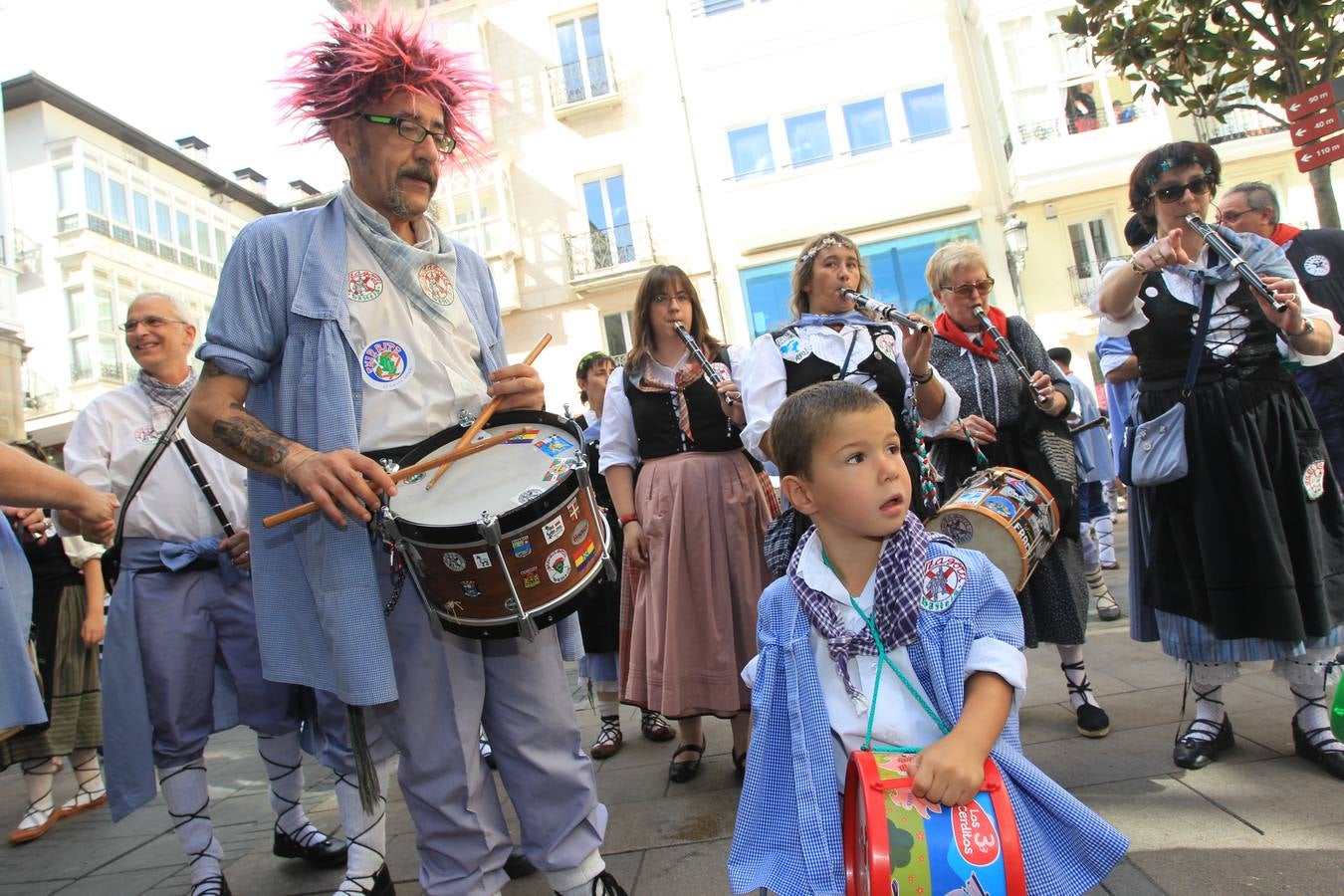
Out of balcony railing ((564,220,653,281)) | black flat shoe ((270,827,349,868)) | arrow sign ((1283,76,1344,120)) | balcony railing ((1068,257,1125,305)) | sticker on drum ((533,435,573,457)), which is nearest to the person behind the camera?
sticker on drum ((533,435,573,457))

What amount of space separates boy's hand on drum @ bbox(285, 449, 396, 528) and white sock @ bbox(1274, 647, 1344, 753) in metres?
2.95

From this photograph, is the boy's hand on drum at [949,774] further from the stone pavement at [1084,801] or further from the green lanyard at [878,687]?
the stone pavement at [1084,801]

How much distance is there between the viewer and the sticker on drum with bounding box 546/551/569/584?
2145 millimetres

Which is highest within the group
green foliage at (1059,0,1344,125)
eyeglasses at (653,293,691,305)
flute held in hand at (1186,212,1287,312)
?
green foliage at (1059,0,1344,125)

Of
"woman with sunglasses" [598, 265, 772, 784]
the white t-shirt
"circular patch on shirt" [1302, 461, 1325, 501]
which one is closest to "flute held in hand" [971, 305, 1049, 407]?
"circular patch on shirt" [1302, 461, 1325, 501]

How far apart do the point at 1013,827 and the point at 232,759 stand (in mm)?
5705

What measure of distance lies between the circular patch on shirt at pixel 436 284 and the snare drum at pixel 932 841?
1.60 metres

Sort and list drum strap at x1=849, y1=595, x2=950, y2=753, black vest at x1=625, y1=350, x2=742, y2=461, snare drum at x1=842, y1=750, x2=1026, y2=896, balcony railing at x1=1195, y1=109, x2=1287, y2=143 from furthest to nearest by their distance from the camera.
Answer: balcony railing at x1=1195, y1=109, x2=1287, y2=143
black vest at x1=625, y1=350, x2=742, y2=461
drum strap at x1=849, y1=595, x2=950, y2=753
snare drum at x1=842, y1=750, x2=1026, y2=896

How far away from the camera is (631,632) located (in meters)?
4.04

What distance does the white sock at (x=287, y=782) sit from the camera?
3361 mm

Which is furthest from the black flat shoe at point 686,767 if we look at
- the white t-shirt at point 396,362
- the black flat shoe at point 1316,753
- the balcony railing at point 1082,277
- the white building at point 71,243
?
the white building at point 71,243

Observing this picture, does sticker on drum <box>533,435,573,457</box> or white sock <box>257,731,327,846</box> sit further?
Answer: white sock <box>257,731,327,846</box>

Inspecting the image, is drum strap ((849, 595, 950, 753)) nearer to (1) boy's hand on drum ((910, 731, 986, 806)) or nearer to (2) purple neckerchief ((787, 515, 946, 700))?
(2) purple neckerchief ((787, 515, 946, 700))

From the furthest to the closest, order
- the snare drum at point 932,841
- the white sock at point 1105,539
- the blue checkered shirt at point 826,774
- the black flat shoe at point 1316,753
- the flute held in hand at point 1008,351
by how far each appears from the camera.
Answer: the white sock at point 1105,539
the flute held in hand at point 1008,351
the black flat shoe at point 1316,753
the blue checkered shirt at point 826,774
the snare drum at point 932,841
